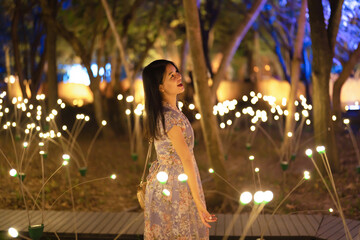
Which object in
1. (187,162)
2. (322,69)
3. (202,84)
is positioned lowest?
(187,162)

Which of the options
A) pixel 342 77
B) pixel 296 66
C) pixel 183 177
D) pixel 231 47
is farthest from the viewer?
pixel 342 77

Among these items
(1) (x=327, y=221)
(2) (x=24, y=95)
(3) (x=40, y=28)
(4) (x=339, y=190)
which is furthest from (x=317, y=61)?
(3) (x=40, y=28)

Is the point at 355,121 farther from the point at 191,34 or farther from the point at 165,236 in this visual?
the point at 165,236

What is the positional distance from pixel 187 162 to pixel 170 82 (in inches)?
19.5

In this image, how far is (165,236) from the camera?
9.57ft

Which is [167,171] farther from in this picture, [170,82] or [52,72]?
[52,72]

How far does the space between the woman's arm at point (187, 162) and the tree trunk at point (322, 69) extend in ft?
13.7

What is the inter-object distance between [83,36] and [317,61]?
25.1ft

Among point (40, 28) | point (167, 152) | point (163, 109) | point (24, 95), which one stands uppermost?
point (40, 28)

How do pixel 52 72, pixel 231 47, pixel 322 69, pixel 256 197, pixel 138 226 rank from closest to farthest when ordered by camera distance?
pixel 256 197, pixel 138 226, pixel 231 47, pixel 322 69, pixel 52 72

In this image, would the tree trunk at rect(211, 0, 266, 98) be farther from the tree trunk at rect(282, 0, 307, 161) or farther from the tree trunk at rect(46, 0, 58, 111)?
the tree trunk at rect(46, 0, 58, 111)

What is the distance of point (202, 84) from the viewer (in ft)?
17.6

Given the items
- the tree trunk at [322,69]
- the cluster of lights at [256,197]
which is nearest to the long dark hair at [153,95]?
the cluster of lights at [256,197]

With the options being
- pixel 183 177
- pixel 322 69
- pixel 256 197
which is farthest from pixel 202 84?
pixel 256 197
